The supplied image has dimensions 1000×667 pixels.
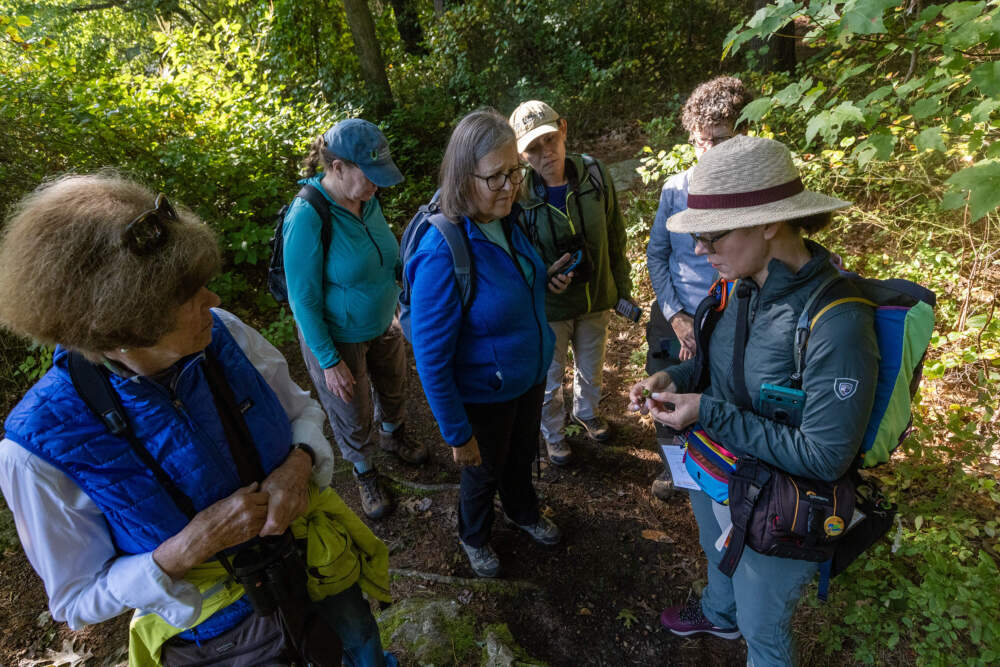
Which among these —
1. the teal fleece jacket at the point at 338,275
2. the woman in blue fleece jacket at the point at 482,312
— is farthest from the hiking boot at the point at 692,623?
the teal fleece jacket at the point at 338,275

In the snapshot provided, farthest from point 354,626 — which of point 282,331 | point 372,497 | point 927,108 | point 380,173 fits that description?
point 282,331

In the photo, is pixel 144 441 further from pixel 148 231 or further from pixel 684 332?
pixel 684 332

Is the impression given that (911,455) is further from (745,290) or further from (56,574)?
(56,574)

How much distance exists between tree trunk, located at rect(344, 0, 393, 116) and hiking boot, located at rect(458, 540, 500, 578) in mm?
7985

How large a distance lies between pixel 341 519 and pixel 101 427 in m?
0.86

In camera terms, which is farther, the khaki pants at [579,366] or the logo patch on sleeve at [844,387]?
the khaki pants at [579,366]

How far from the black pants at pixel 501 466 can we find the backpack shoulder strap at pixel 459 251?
645mm

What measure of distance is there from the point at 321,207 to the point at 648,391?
1910mm

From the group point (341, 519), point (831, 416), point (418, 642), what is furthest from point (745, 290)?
point (418, 642)

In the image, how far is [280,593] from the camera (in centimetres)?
150

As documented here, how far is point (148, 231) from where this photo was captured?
1.18m

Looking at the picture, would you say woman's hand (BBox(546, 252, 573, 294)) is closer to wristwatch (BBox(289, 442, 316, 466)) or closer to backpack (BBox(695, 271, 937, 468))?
backpack (BBox(695, 271, 937, 468))

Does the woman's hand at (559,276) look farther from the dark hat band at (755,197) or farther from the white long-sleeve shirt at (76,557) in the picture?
the white long-sleeve shirt at (76,557)

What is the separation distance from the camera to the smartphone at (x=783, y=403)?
5.12 feet
